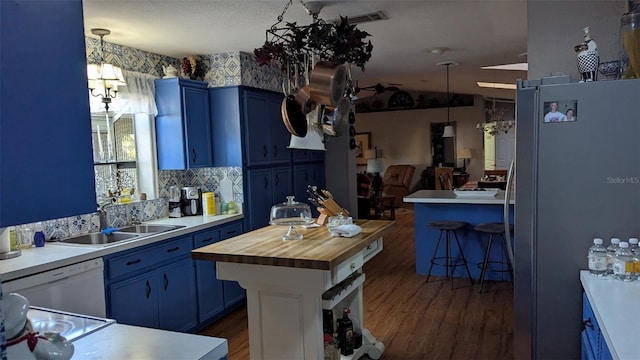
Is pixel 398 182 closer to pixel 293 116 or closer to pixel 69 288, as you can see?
pixel 293 116

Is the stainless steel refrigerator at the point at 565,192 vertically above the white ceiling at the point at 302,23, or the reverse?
the white ceiling at the point at 302,23

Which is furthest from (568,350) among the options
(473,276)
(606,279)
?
(473,276)

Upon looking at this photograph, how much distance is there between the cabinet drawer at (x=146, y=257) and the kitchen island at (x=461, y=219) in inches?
102

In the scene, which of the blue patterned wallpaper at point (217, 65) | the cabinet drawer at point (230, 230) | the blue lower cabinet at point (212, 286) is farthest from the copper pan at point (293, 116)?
the blue patterned wallpaper at point (217, 65)

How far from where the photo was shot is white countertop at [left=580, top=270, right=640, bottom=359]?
4.46 feet

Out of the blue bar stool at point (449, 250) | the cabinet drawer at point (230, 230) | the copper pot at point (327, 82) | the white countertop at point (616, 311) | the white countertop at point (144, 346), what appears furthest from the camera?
the blue bar stool at point (449, 250)

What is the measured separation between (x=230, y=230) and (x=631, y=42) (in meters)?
3.11

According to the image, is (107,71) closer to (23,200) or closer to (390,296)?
(23,200)

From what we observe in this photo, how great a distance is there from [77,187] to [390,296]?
3.72 m

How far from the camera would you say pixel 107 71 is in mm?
3189

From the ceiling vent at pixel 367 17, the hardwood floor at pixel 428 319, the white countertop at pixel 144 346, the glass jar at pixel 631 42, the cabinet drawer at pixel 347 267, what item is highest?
the ceiling vent at pixel 367 17

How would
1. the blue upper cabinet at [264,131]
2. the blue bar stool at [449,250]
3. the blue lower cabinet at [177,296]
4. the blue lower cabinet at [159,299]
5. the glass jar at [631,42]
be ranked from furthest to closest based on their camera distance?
the blue bar stool at [449,250] → the blue upper cabinet at [264,131] → the blue lower cabinet at [177,296] → the blue lower cabinet at [159,299] → the glass jar at [631,42]

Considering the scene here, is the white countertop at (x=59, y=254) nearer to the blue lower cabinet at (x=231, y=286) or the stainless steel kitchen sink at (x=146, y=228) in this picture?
the stainless steel kitchen sink at (x=146, y=228)

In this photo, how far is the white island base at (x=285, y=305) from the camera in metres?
2.35
